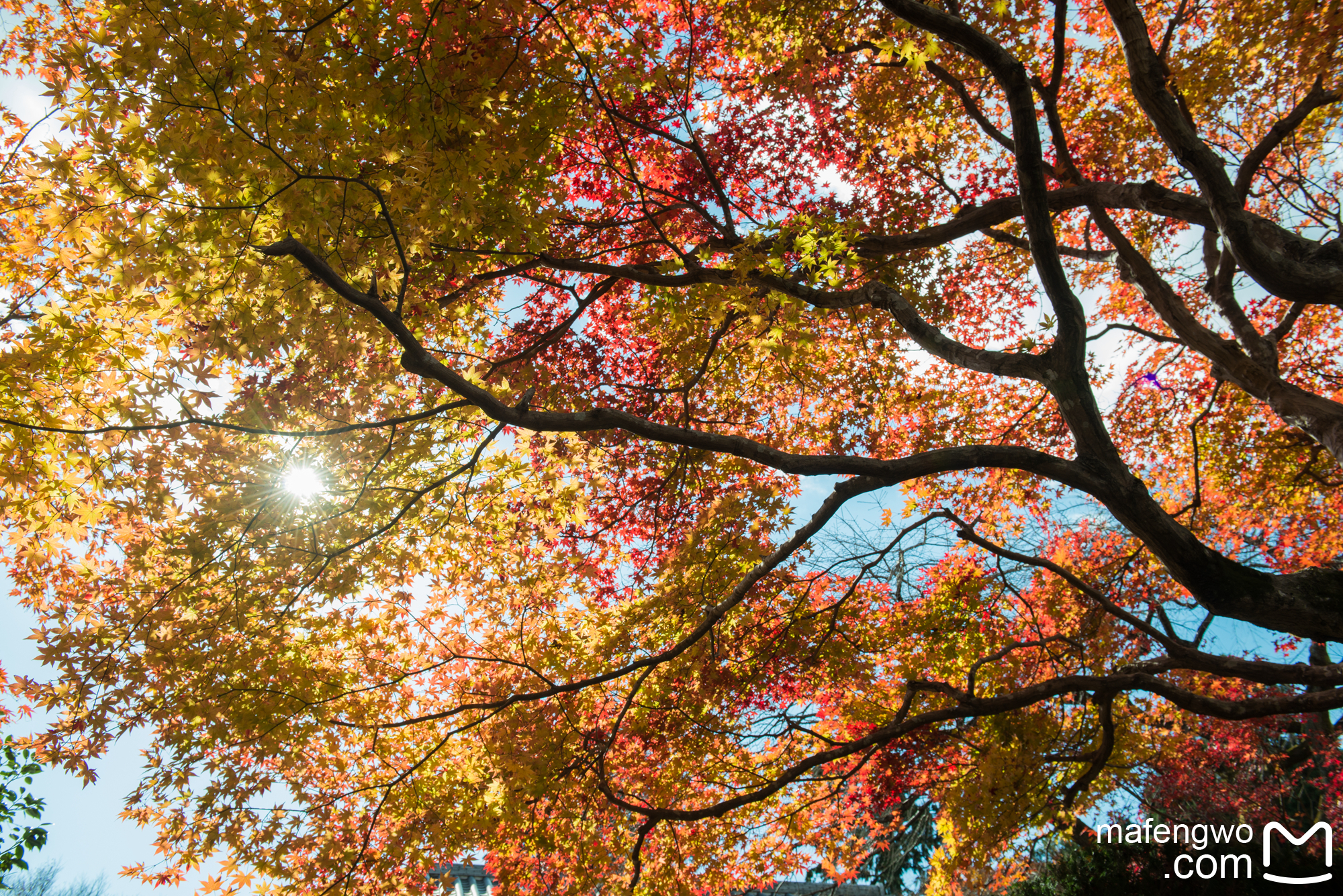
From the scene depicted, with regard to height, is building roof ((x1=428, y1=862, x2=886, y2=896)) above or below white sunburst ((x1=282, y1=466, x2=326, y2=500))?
below

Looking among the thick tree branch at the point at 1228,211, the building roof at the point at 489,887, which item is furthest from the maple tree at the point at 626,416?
the building roof at the point at 489,887

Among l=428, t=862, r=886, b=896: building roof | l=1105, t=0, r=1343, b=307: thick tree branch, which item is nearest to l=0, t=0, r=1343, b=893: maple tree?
l=1105, t=0, r=1343, b=307: thick tree branch

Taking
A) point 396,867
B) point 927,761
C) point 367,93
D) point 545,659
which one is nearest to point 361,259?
point 367,93

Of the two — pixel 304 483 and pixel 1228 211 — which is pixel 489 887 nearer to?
pixel 304 483

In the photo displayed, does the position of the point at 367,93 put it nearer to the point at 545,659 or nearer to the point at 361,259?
the point at 361,259

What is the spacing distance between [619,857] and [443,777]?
8.27ft

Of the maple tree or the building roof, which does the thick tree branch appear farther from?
the building roof

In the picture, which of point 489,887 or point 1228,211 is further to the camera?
point 489,887

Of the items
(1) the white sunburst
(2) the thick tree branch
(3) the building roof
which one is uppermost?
(2) the thick tree branch

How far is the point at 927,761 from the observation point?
716 centimetres

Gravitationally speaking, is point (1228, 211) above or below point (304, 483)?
above

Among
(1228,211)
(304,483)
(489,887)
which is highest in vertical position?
(1228,211)

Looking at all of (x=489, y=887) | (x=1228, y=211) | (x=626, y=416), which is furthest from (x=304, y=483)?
(x=489, y=887)

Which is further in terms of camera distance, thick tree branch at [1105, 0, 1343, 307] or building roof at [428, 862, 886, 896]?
building roof at [428, 862, 886, 896]
